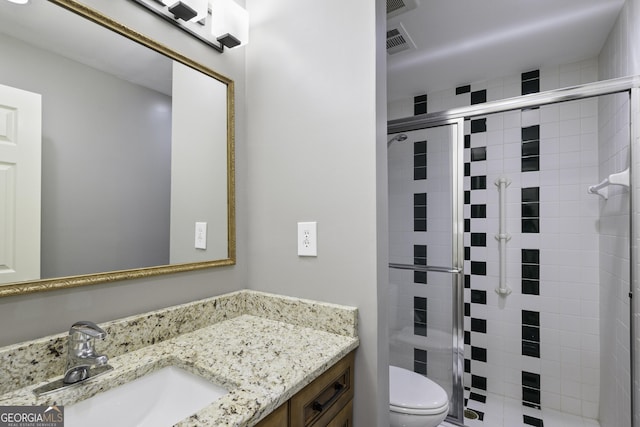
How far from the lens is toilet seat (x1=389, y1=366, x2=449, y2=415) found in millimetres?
1453

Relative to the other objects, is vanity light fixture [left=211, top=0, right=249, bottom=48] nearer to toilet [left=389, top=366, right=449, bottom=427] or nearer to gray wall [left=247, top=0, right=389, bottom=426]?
gray wall [left=247, top=0, right=389, bottom=426]

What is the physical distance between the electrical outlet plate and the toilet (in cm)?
91

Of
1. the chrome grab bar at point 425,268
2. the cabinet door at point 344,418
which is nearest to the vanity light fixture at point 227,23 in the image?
the cabinet door at point 344,418

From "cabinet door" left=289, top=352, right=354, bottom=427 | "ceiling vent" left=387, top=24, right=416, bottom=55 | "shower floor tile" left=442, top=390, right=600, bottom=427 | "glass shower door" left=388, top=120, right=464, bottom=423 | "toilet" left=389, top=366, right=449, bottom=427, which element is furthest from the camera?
"shower floor tile" left=442, top=390, right=600, bottom=427

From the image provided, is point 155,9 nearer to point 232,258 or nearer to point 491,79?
point 232,258

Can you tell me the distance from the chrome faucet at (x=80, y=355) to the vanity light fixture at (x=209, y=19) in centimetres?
95

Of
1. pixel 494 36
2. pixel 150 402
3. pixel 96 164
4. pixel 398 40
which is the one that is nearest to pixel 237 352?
pixel 150 402

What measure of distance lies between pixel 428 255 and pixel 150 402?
5.53 ft

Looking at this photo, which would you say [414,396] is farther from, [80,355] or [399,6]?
[399,6]

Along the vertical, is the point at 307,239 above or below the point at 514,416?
above

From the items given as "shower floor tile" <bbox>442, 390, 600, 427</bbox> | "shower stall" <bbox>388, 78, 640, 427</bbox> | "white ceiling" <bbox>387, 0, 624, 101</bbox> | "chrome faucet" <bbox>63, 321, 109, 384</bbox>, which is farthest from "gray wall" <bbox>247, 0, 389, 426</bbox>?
"shower floor tile" <bbox>442, 390, 600, 427</bbox>

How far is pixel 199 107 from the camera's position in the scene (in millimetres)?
1161

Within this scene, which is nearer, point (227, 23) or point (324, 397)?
point (324, 397)

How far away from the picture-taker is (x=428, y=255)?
2.02 meters
